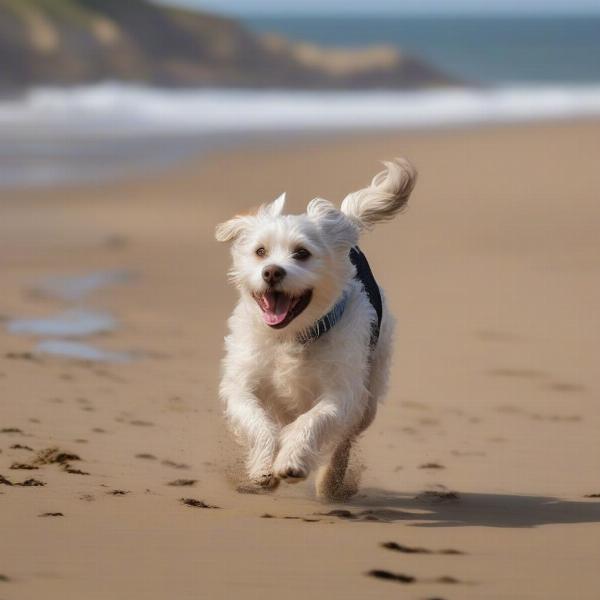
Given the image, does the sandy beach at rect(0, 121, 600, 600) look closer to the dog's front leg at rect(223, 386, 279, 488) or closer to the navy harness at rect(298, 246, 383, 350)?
the dog's front leg at rect(223, 386, 279, 488)

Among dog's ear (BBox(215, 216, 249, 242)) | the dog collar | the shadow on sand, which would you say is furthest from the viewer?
dog's ear (BBox(215, 216, 249, 242))

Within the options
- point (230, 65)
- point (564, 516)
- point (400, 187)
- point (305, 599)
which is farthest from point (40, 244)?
point (230, 65)

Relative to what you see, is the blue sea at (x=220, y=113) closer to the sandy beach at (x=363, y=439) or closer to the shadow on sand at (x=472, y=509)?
the sandy beach at (x=363, y=439)

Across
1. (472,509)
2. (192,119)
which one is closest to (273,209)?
(472,509)

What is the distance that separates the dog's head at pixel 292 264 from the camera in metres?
5.30

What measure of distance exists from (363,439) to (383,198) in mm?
1295

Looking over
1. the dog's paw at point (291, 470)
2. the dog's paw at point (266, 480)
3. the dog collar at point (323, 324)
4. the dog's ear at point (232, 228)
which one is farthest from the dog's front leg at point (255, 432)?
the dog's ear at point (232, 228)

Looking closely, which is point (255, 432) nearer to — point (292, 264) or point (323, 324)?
point (323, 324)

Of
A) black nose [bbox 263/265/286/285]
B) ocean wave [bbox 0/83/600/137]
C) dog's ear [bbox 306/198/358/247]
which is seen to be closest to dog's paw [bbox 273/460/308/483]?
black nose [bbox 263/265/286/285]

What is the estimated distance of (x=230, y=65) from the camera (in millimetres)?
39594

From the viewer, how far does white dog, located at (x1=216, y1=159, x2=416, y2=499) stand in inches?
210

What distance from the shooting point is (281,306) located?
17.7 feet

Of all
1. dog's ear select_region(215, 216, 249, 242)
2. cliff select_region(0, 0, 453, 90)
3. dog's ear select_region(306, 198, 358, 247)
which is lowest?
dog's ear select_region(215, 216, 249, 242)

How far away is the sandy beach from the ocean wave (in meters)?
12.1
